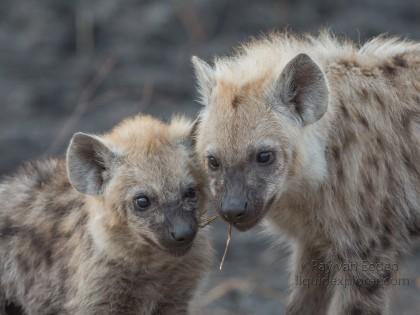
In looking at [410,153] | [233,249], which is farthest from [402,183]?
[233,249]

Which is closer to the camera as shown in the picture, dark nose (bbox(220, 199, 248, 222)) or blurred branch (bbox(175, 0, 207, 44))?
dark nose (bbox(220, 199, 248, 222))

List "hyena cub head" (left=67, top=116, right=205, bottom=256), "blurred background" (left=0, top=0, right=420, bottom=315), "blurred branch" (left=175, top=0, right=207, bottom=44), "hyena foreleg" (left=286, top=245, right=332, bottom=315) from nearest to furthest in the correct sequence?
"hyena cub head" (left=67, top=116, right=205, bottom=256)
"hyena foreleg" (left=286, top=245, right=332, bottom=315)
"blurred background" (left=0, top=0, right=420, bottom=315)
"blurred branch" (left=175, top=0, right=207, bottom=44)

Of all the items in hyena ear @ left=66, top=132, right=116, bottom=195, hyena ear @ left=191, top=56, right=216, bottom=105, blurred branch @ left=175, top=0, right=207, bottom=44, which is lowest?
hyena ear @ left=66, top=132, right=116, bottom=195

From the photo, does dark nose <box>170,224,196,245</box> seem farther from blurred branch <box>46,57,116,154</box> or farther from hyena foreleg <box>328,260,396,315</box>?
blurred branch <box>46,57,116,154</box>

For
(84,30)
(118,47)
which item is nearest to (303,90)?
(118,47)

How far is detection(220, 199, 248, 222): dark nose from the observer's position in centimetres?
406

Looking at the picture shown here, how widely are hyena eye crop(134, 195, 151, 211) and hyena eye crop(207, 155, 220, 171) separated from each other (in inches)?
12.4

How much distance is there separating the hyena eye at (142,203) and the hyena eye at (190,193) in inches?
6.5

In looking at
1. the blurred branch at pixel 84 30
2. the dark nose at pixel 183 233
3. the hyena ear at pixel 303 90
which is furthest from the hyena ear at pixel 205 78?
the blurred branch at pixel 84 30

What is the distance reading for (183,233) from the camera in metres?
4.17

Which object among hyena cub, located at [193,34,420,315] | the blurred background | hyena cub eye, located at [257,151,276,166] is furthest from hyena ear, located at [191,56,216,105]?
the blurred background

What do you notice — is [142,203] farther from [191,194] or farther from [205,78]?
[205,78]

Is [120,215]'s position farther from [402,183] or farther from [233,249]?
[233,249]

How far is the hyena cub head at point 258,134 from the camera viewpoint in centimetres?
415
